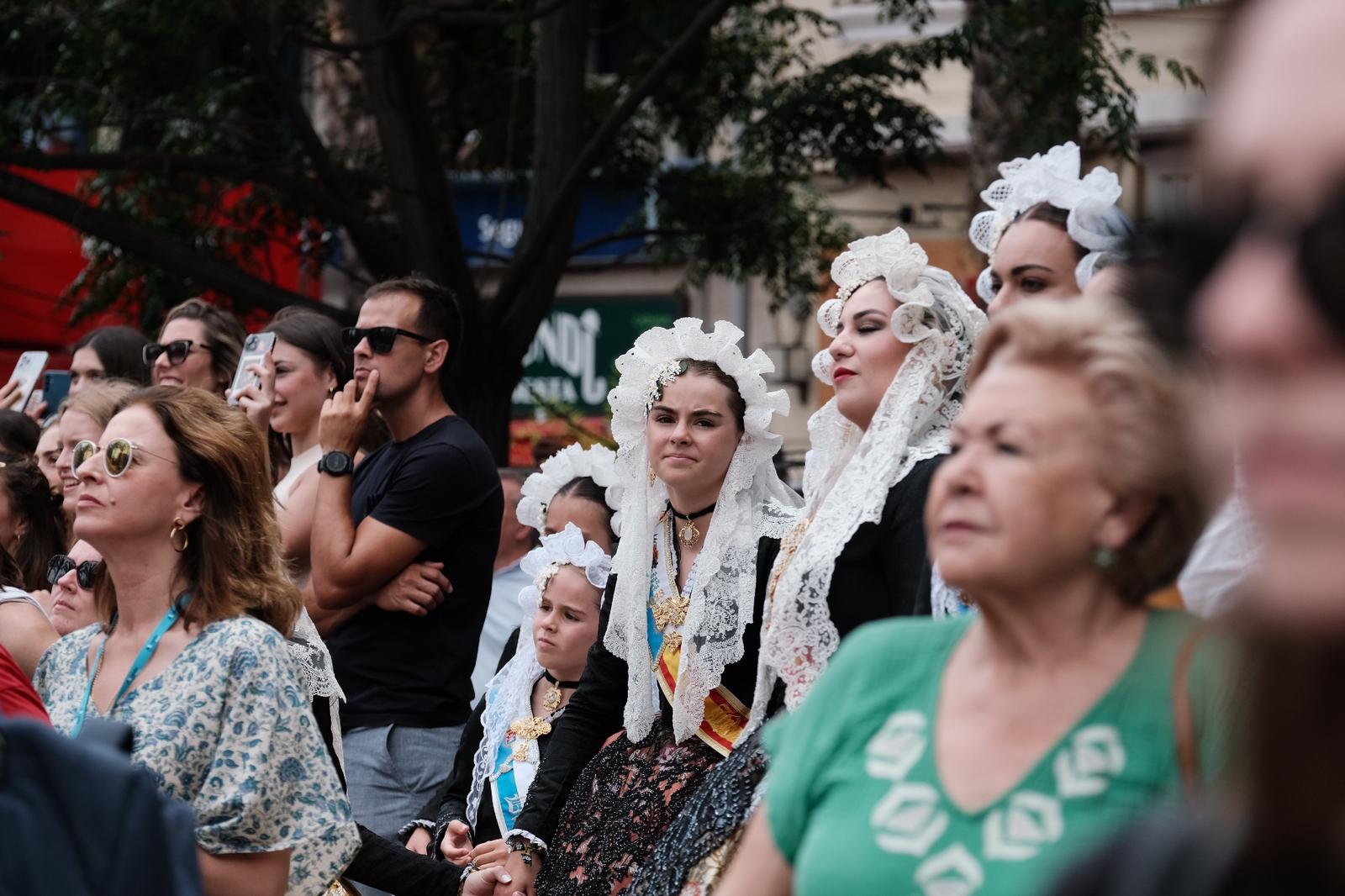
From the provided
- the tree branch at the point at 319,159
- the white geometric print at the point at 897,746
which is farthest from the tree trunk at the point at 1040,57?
the white geometric print at the point at 897,746

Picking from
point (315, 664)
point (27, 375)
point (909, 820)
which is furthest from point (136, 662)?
point (27, 375)

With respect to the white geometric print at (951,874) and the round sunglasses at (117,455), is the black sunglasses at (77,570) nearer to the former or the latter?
the round sunglasses at (117,455)

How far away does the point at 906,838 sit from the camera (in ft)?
6.49

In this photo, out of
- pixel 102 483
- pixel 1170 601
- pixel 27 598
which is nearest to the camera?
pixel 1170 601

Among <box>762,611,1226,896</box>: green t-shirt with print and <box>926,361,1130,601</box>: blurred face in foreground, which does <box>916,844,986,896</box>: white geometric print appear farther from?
<box>926,361,1130,601</box>: blurred face in foreground

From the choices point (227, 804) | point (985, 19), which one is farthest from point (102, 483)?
point (985, 19)

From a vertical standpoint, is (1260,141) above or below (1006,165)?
below

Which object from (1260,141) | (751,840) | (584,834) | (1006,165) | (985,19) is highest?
(985,19)

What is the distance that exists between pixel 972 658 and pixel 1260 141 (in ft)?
4.29

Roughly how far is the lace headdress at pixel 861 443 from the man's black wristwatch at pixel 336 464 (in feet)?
5.53

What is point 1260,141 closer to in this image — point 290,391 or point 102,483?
point 102,483

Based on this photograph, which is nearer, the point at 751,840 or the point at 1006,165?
the point at 751,840

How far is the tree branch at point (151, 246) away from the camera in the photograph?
8.81m

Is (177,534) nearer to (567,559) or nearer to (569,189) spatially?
(567,559)
